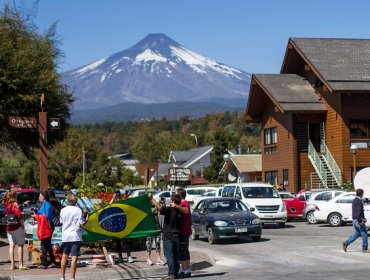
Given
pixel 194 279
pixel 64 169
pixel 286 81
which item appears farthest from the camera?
pixel 64 169

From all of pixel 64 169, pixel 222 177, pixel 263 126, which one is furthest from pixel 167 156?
pixel 263 126

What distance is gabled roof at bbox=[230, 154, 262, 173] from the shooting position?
59.8 m

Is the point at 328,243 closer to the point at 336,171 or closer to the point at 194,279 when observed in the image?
the point at 194,279

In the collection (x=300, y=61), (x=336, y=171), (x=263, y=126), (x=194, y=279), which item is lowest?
(x=194, y=279)

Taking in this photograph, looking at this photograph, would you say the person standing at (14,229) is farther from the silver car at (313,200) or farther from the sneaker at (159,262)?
the silver car at (313,200)

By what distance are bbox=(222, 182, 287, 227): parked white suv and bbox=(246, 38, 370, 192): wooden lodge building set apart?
42.4ft

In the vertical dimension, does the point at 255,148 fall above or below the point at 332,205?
above

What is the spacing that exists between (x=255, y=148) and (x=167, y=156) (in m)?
14.5

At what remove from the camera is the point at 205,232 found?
2319cm

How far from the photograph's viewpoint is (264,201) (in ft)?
92.8

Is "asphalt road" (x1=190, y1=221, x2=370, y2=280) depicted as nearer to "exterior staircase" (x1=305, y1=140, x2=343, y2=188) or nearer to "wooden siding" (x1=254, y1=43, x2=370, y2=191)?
"exterior staircase" (x1=305, y1=140, x2=343, y2=188)

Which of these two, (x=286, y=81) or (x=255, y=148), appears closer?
(x=286, y=81)

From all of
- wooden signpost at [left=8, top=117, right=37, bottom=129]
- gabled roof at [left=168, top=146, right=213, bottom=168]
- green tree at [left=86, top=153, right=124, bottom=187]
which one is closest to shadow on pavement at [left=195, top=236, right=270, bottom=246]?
wooden signpost at [left=8, top=117, right=37, bottom=129]

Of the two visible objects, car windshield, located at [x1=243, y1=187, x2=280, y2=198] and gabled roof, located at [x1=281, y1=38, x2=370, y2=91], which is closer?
car windshield, located at [x1=243, y1=187, x2=280, y2=198]
